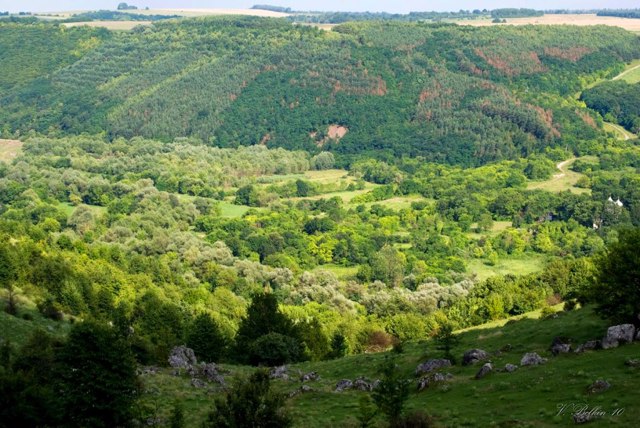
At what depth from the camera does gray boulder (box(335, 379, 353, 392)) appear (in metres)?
57.0

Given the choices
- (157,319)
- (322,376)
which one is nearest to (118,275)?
(157,319)

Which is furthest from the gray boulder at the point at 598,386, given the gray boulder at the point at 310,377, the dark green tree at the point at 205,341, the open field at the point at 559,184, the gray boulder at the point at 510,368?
the open field at the point at 559,184

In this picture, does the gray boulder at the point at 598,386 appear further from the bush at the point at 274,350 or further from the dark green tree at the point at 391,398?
the bush at the point at 274,350

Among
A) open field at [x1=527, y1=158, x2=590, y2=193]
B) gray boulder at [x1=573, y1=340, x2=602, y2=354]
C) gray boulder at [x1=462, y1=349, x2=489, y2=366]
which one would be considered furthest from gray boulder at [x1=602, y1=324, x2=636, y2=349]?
open field at [x1=527, y1=158, x2=590, y2=193]

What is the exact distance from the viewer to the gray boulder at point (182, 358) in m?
64.0

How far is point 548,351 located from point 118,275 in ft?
189

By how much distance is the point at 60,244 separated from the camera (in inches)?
4525

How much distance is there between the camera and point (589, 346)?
53.7 m

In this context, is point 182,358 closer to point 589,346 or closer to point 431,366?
point 431,366

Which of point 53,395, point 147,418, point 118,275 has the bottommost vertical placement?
point 118,275

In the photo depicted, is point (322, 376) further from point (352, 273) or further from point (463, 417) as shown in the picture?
point (352, 273)

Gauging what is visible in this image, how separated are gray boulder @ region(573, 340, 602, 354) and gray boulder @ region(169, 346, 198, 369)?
28.4 metres

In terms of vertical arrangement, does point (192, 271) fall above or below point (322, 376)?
below

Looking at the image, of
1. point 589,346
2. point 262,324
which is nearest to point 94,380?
point 262,324
